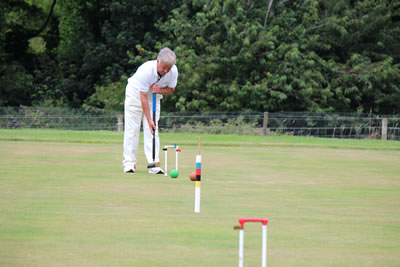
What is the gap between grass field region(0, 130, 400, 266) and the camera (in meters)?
4.60

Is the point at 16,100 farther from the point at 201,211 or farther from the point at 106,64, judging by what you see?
the point at 201,211

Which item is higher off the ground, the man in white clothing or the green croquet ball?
the man in white clothing

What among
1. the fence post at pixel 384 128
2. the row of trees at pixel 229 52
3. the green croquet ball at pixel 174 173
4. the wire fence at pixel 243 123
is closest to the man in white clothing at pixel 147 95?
the green croquet ball at pixel 174 173

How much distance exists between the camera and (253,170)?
10359 millimetres

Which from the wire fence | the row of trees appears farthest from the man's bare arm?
the row of trees

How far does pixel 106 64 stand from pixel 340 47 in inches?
441

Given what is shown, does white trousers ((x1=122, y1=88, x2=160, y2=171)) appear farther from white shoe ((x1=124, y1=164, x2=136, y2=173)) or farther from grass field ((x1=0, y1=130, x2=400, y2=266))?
grass field ((x1=0, y1=130, x2=400, y2=266))

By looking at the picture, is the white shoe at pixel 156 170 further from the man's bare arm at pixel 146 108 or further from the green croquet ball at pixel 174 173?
the green croquet ball at pixel 174 173

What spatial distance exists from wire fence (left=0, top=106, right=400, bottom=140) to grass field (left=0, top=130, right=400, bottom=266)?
10.3 m

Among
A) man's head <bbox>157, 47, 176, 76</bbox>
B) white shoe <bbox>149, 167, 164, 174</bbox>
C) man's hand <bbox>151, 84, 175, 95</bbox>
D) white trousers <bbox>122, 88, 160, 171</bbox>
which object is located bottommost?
white shoe <bbox>149, 167, 164, 174</bbox>

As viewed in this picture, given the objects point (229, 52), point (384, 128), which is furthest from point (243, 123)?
point (229, 52)

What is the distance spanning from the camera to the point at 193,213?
617cm

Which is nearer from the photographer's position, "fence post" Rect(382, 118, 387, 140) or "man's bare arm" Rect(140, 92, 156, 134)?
"man's bare arm" Rect(140, 92, 156, 134)

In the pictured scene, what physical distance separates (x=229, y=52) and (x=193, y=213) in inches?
886
